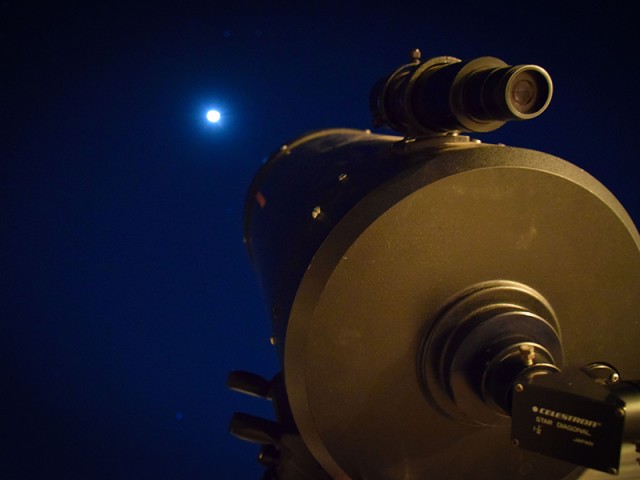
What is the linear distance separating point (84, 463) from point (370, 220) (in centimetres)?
251

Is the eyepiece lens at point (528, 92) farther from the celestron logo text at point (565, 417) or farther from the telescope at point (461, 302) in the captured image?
the celestron logo text at point (565, 417)

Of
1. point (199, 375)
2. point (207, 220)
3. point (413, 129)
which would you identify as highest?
point (413, 129)

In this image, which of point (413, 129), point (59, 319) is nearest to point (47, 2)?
point (59, 319)

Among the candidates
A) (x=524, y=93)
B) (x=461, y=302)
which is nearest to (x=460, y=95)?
(x=524, y=93)

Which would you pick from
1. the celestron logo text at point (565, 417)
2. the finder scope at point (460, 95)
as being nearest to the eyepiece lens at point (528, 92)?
the finder scope at point (460, 95)

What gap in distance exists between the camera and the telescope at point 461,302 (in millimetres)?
514

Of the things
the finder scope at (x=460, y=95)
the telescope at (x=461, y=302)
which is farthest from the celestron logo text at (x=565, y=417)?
the finder scope at (x=460, y=95)

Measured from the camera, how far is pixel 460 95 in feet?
1.89

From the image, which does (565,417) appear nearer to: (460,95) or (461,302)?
(461,302)

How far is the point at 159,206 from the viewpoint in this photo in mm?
2156

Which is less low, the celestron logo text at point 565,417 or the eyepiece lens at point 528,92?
the eyepiece lens at point 528,92

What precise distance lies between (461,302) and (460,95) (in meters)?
0.27

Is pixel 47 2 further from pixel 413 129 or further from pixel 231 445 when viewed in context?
pixel 231 445

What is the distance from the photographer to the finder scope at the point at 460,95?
19.8 inches
